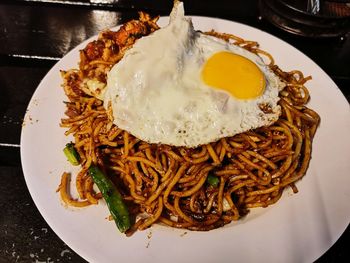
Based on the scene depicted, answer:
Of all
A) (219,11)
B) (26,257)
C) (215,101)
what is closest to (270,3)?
(219,11)

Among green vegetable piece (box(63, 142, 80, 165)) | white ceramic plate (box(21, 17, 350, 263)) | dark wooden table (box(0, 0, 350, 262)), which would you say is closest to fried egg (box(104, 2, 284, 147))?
green vegetable piece (box(63, 142, 80, 165))

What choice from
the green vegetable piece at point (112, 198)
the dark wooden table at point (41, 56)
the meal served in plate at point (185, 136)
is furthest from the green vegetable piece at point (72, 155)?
the dark wooden table at point (41, 56)

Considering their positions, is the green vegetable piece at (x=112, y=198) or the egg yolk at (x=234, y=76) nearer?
the green vegetable piece at (x=112, y=198)

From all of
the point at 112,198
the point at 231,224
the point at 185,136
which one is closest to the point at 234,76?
the point at 185,136

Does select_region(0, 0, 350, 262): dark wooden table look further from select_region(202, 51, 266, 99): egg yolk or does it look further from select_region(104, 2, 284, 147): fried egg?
select_region(202, 51, 266, 99): egg yolk

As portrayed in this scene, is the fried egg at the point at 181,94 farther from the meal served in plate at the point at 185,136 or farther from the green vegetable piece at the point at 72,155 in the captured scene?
the green vegetable piece at the point at 72,155

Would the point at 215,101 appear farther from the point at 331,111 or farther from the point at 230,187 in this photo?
the point at 331,111

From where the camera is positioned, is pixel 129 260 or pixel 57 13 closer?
pixel 129 260

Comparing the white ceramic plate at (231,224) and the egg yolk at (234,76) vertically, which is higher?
the egg yolk at (234,76)
